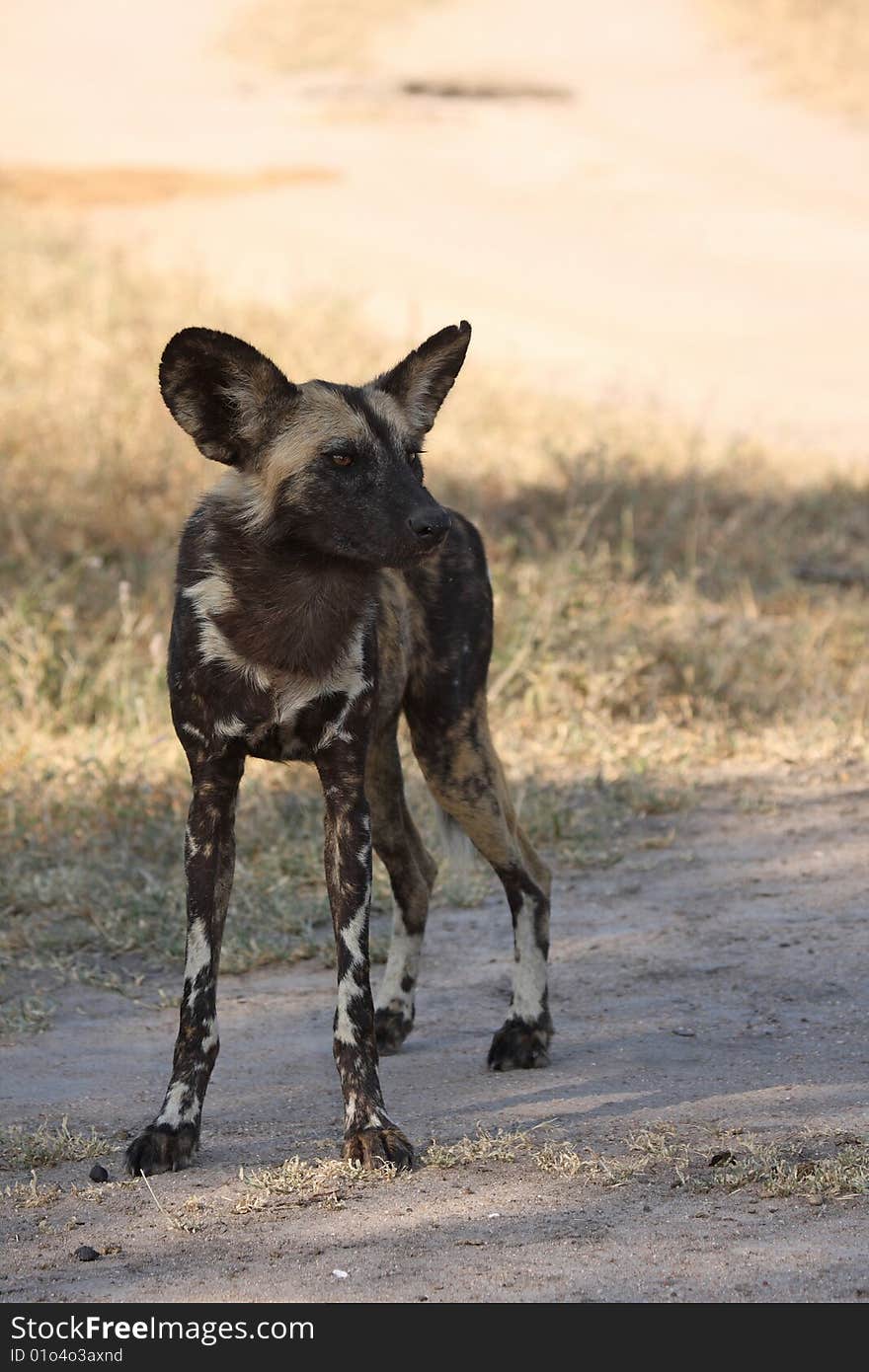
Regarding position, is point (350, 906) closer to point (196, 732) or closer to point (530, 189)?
point (196, 732)

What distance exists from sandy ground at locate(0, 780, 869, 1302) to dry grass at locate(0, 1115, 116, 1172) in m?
0.05

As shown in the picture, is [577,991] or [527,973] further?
[577,991]

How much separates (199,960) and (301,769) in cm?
291

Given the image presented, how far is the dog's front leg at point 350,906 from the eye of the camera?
392 centimetres

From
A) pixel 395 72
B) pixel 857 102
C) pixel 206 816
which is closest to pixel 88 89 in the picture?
pixel 395 72

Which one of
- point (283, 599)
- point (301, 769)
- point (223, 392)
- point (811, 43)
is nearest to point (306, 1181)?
point (283, 599)

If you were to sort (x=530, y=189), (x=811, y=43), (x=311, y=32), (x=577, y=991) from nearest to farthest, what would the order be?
(x=577, y=991) < (x=530, y=189) < (x=811, y=43) < (x=311, y=32)

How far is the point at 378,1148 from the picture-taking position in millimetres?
3770

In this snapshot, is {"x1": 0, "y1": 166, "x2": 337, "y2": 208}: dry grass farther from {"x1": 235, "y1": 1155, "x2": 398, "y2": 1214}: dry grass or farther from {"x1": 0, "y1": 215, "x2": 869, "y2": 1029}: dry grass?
{"x1": 235, "y1": 1155, "x2": 398, "y2": 1214}: dry grass

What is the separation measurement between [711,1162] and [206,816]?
49.8 inches

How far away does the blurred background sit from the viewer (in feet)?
22.5

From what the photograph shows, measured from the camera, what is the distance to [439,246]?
52.3ft

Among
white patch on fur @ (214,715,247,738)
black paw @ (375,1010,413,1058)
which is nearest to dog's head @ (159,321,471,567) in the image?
white patch on fur @ (214,715,247,738)

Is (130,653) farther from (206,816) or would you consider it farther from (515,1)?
(515,1)
